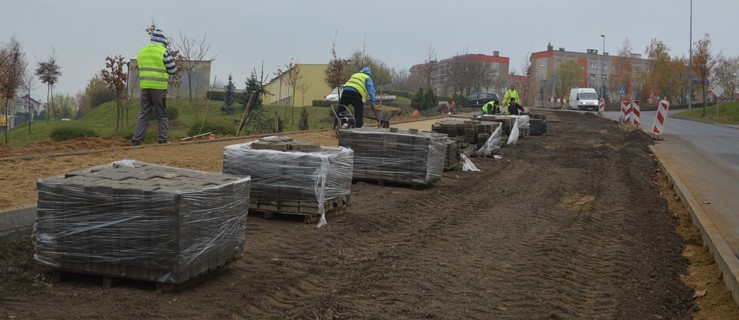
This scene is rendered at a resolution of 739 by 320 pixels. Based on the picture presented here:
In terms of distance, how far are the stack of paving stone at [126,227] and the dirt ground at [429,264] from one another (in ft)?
0.62

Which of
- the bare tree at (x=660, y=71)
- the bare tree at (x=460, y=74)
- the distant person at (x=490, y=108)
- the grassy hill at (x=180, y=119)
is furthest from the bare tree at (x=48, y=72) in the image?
the bare tree at (x=660, y=71)

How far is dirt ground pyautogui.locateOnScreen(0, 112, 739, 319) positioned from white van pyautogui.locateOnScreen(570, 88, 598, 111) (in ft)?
143

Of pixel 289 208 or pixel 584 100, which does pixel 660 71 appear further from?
pixel 289 208

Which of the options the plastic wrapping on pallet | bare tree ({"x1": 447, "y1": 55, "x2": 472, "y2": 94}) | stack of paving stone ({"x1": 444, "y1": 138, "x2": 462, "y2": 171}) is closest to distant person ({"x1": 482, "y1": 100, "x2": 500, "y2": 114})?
the plastic wrapping on pallet

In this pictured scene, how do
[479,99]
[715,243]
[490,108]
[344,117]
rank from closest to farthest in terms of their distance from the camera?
[715,243]
[344,117]
[490,108]
[479,99]

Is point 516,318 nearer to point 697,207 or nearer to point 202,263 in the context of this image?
point 202,263

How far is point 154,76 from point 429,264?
7.18m

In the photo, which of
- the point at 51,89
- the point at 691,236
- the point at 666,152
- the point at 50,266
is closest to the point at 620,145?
the point at 666,152

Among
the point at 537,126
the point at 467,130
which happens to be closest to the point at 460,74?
the point at 537,126

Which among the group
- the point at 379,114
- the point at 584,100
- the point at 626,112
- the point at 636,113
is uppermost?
the point at 584,100

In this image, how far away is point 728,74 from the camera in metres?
73.4

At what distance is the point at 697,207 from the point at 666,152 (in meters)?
9.97

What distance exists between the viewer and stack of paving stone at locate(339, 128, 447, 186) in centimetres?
1110

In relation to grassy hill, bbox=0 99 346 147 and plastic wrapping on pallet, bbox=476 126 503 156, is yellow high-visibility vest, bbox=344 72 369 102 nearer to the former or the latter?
plastic wrapping on pallet, bbox=476 126 503 156
